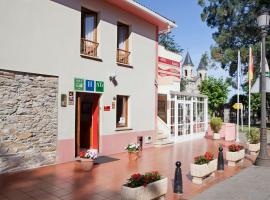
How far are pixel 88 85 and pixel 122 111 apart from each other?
109 inches

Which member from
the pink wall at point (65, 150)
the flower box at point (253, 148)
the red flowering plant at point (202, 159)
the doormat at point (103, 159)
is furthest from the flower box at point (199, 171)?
the flower box at point (253, 148)

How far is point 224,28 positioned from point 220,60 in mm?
4207

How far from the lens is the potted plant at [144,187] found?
5098 millimetres

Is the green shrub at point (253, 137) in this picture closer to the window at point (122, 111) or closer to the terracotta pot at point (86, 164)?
the window at point (122, 111)

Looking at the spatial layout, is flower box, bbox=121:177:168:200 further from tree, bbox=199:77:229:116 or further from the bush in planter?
tree, bbox=199:77:229:116

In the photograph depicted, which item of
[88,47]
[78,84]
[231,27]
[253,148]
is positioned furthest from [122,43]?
[231,27]

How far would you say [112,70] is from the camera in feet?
40.2

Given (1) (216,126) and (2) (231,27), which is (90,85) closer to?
(1) (216,126)

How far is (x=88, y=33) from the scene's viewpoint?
11523 millimetres

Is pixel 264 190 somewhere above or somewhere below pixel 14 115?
below

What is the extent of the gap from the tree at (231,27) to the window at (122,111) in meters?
20.7

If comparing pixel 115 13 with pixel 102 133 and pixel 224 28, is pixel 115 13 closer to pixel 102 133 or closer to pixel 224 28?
pixel 102 133

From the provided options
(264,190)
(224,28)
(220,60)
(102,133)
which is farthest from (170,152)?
(224,28)

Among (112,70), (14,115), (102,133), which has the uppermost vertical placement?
(112,70)
